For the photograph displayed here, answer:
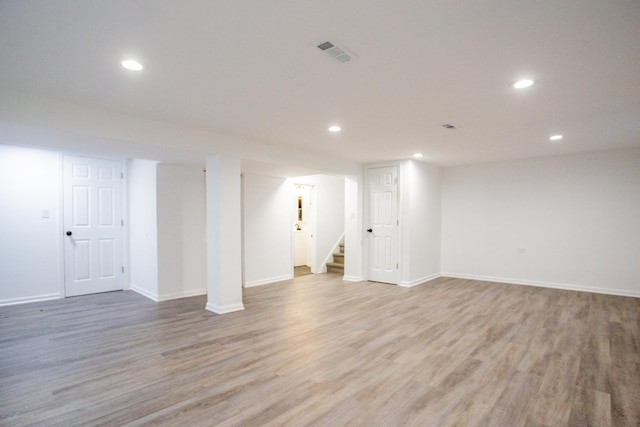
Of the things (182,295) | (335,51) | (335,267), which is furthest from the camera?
(335,267)

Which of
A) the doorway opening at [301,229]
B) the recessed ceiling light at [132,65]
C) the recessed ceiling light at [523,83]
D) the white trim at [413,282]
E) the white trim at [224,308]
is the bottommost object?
the white trim at [413,282]

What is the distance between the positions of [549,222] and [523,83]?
4333 millimetres

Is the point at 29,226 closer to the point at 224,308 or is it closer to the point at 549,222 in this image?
the point at 224,308

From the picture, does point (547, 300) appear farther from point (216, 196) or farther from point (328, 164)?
point (216, 196)

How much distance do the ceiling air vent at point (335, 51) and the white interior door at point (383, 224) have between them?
4226mm

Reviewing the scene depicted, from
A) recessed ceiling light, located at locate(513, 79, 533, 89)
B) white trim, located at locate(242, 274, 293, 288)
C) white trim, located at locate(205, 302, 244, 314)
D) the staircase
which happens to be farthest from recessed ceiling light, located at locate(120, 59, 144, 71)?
the staircase

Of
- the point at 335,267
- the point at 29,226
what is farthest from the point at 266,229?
the point at 29,226

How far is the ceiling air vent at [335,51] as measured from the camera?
78.8 inches

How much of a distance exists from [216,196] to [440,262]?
16.7ft

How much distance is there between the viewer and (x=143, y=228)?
5.32 m

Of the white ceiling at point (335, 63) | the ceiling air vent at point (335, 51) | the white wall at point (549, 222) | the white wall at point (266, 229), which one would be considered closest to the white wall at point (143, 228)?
the white wall at point (266, 229)

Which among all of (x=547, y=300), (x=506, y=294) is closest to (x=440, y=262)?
(x=506, y=294)

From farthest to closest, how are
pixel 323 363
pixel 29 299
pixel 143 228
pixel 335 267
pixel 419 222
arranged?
1. pixel 335 267
2. pixel 419 222
3. pixel 143 228
4. pixel 29 299
5. pixel 323 363

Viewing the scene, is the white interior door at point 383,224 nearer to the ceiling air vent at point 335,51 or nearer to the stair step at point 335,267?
the stair step at point 335,267
